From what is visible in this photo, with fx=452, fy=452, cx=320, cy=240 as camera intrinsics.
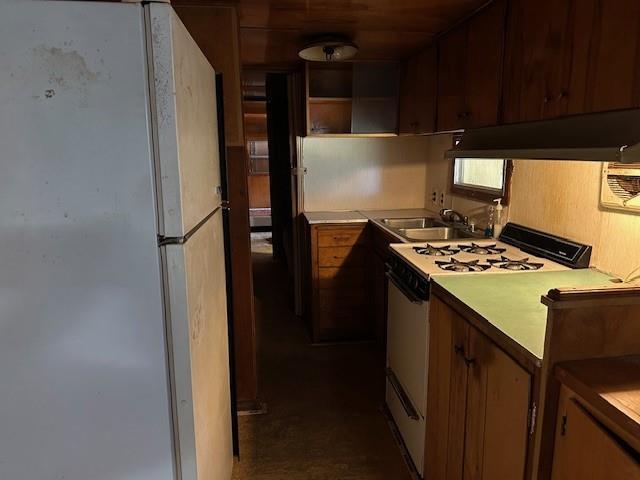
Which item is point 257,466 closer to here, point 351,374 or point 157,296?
point 351,374

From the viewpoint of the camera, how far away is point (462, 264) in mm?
1954

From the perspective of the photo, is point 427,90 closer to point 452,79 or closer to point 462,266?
point 452,79

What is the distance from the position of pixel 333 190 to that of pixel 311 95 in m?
0.75

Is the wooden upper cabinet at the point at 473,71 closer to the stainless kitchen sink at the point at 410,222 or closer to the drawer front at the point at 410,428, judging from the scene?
the stainless kitchen sink at the point at 410,222

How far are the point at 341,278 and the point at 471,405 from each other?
1.85 meters

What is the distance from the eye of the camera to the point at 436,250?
224 centimetres

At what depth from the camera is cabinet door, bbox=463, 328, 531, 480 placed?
121 cm

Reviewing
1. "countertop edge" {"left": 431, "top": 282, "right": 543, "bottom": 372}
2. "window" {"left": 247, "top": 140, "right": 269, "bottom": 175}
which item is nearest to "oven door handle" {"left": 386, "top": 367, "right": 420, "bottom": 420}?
"countertop edge" {"left": 431, "top": 282, "right": 543, "bottom": 372}

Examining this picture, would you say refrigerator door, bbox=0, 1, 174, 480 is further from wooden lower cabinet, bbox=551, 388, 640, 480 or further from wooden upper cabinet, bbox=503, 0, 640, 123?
wooden upper cabinet, bbox=503, 0, 640, 123

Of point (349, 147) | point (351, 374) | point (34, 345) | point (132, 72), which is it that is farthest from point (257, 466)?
point (349, 147)

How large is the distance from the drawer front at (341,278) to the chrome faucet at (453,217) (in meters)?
0.68

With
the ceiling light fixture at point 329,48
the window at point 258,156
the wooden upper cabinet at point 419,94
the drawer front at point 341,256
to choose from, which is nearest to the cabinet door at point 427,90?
the wooden upper cabinet at point 419,94

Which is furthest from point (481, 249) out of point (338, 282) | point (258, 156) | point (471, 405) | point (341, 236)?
point (258, 156)

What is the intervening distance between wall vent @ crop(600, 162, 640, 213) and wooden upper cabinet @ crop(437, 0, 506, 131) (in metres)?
0.49
